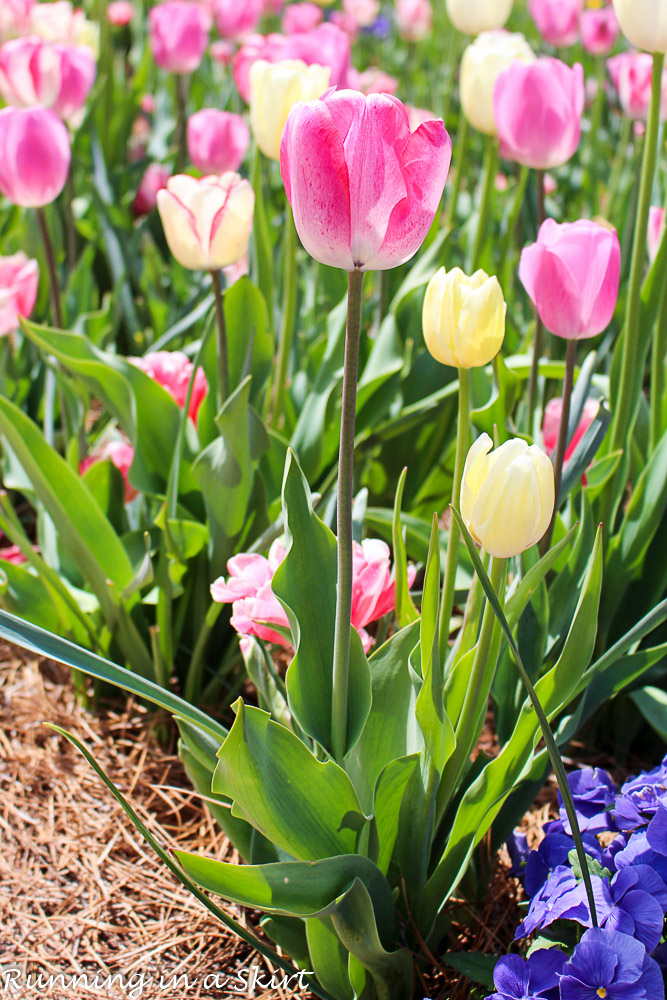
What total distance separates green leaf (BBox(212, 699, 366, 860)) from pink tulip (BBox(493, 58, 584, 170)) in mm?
880

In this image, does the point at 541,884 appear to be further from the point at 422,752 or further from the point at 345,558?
the point at 345,558

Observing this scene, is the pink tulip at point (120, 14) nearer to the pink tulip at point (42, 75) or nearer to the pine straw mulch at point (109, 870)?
the pink tulip at point (42, 75)

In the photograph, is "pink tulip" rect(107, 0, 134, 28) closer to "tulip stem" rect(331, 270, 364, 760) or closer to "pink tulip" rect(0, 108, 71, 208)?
"pink tulip" rect(0, 108, 71, 208)

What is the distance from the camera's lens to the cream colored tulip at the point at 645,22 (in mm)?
985

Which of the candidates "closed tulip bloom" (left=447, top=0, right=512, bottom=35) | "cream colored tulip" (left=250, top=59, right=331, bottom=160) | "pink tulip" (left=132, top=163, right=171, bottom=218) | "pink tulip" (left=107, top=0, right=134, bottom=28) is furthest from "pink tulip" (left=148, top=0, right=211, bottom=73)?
"pink tulip" (left=107, top=0, right=134, bottom=28)

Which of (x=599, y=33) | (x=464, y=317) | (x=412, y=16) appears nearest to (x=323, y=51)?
(x=464, y=317)

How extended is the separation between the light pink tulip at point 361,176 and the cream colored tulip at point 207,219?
0.49 m

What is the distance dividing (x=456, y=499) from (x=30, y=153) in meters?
0.88

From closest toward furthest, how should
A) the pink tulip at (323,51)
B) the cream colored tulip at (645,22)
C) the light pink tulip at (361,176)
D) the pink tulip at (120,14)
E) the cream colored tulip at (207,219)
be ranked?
the light pink tulip at (361,176), the cream colored tulip at (645,22), the cream colored tulip at (207,219), the pink tulip at (323,51), the pink tulip at (120,14)

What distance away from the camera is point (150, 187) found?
93.0 inches

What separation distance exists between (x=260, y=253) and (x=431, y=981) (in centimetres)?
107

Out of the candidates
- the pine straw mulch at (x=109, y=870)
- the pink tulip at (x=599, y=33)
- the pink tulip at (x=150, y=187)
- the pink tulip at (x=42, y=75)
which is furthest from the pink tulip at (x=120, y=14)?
the pine straw mulch at (x=109, y=870)

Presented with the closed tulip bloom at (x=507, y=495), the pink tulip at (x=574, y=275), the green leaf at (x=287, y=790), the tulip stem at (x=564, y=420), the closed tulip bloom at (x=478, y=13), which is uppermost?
the closed tulip bloom at (x=478, y=13)

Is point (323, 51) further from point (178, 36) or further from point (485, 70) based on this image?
point (178, 36)
